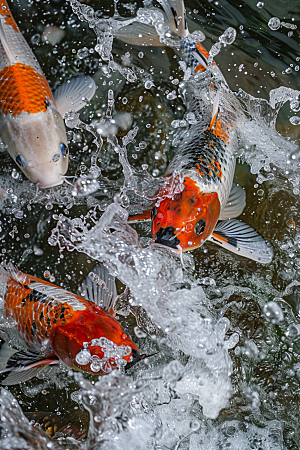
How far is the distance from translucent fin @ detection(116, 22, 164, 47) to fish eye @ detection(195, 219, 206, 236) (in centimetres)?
158

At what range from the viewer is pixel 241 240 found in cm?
299

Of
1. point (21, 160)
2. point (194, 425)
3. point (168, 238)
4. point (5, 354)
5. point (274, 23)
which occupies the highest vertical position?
point (274, 23)

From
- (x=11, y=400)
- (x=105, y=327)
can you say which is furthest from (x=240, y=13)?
(x=11, y=400)

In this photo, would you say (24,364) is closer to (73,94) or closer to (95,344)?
(95,344)

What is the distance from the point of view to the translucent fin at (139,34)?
3.33 metres

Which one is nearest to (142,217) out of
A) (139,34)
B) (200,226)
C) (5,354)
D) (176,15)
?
(200,226)

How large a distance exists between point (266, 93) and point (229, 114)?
2.96 ft

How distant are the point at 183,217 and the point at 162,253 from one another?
27 centimetres

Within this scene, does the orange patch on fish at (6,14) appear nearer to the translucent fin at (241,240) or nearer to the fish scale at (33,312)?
the fish scale at (33,312)

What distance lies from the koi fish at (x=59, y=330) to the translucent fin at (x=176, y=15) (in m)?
1.70

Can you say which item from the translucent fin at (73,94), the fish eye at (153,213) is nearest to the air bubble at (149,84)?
the translucent fin at (73,94)

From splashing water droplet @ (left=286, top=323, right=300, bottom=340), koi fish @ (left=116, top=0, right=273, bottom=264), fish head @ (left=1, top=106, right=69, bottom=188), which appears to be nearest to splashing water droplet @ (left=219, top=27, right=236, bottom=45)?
koi fish @ (left=116, top=0, right=273, bottom=264)

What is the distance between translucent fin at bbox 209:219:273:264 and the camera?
2.94 metres

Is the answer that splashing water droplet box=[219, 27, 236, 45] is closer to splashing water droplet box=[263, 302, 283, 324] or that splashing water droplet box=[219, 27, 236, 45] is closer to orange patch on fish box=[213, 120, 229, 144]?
orange patch on fish box=[213, 120, 229, 144]
